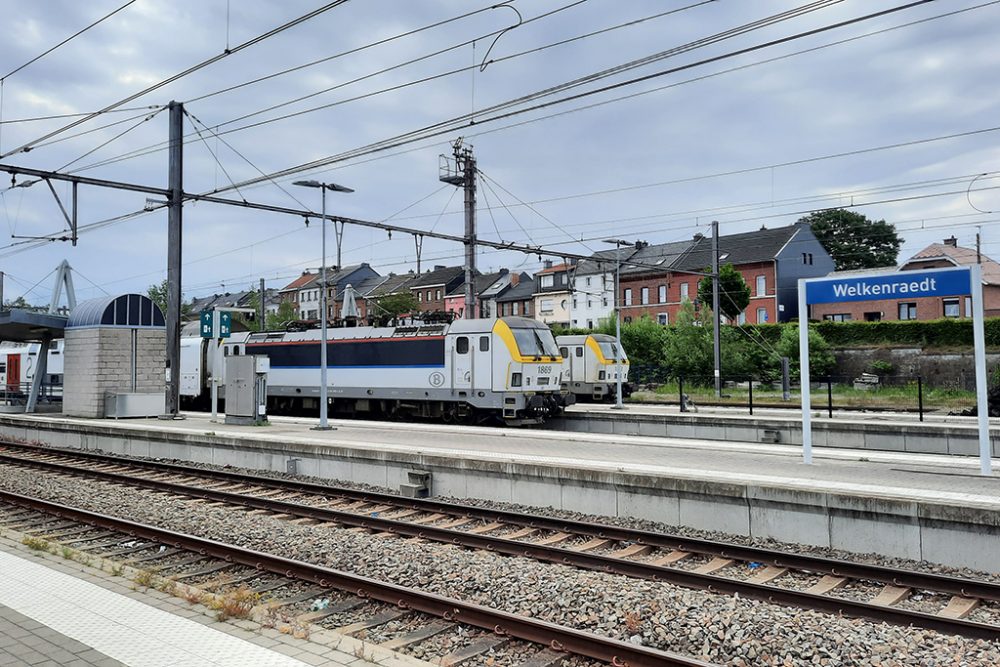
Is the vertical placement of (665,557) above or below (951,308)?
below

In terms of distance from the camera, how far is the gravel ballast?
5.77 metres

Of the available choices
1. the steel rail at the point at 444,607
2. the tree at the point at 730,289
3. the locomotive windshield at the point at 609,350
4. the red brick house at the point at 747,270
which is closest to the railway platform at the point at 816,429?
the locomotive windshield at the point at 609,350

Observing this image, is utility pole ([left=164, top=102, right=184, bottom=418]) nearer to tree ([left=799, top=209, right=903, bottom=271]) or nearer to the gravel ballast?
the gravel ballast

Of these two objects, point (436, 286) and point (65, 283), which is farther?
point (436, 286)

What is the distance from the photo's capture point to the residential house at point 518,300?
3132 inches

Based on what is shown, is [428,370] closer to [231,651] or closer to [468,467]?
[468,467]

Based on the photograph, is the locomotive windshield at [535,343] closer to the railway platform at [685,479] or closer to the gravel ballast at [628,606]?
the railway platform at [685,479]

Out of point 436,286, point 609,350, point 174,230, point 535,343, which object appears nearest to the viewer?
point 174,230

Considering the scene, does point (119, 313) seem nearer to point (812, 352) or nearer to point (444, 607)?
point (444, 607)

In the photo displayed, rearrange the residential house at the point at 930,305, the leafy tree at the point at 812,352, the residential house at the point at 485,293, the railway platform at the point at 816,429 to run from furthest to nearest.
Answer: the residential house at the point at 485,293 → the residential house at the point at 930,305 → the leafy tree at the point at 812,352 → the railway platform at the point at 816,429

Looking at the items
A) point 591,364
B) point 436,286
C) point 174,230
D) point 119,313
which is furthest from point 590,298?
point 174,230

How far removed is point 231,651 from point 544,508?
23.1 ft

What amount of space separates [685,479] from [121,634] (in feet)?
23.2

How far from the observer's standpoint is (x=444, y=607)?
666 centimetres
